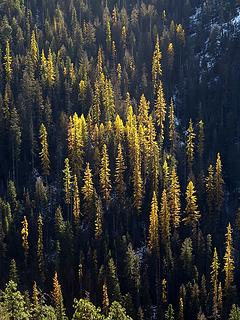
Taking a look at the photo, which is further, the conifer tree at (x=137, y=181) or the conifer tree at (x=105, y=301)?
the conifer tree at (x=137, y=181)

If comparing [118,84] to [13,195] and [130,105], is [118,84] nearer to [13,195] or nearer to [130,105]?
[130,105]

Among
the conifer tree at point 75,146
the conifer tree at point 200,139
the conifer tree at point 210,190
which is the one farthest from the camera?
the conifer tree at point 200,139

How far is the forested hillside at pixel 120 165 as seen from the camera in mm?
109812

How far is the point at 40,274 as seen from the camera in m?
113

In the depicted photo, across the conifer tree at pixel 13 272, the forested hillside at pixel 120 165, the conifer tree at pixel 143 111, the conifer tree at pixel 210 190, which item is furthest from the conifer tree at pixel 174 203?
the conifer tree at pixel 13 272

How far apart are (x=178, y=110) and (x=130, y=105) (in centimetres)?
1467

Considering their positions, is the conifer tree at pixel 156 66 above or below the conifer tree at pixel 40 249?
above

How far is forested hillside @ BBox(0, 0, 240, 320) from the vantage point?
110 m

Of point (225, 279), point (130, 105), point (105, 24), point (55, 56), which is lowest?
point (225, 279)

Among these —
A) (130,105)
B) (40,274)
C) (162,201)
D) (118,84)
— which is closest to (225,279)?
(162,201)

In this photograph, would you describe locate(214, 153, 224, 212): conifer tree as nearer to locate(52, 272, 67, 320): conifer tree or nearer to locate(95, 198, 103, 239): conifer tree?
locate(95, 198, 103, 239): conifer tree

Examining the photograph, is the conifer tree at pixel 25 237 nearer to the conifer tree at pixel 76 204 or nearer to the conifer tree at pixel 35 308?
the conifer tree at pixel 76 204

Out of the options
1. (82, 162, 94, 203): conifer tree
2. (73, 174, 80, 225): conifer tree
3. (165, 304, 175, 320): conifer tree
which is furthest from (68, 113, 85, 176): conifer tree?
(165, 304, 175, 320): conifer tree

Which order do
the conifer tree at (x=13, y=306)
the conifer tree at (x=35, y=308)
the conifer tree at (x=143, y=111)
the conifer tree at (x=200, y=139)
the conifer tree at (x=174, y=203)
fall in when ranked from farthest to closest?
the conifer tree at (x=143, y=111), the conifer tree at (x=200, y=139), the conifer tree at (x=174, y=203), the conifer tree at (x=35, y=308), the conifer tree at (x=13, y=306)
